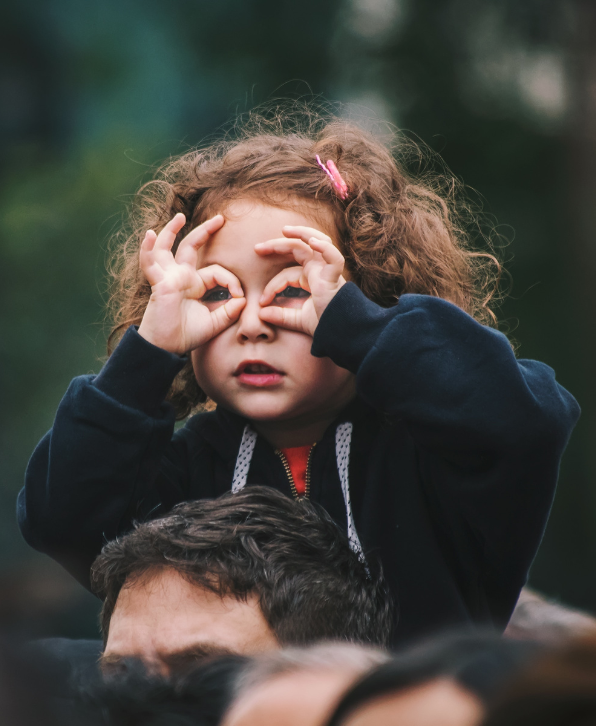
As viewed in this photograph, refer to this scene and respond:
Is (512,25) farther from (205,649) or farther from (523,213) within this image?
(205,649)

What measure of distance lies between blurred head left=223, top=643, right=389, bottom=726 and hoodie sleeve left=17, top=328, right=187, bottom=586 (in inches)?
26.5

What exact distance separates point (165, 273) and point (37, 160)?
2.52m

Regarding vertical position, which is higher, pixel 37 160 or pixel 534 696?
pixel 37 160

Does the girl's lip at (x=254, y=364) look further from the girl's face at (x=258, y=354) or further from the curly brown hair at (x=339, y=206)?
the curly brown hair at (x=339, y=206)

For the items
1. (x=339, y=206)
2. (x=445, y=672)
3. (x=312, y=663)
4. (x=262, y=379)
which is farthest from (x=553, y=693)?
(x=339, y=206)

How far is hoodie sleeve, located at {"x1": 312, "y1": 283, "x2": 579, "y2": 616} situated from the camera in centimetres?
102

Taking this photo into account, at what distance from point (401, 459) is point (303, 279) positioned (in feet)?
1.03

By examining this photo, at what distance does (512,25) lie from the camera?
3.38m

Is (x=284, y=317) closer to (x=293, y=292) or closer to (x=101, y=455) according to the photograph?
(x=293, y=292)

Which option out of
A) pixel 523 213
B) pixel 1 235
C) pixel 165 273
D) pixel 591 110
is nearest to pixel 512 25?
pixel 591 110

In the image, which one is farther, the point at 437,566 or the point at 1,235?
the point at 1,235

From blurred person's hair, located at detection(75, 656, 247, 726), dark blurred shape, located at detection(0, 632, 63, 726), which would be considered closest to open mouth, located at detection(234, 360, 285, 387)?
blurred person's hair, located at detection(75, 656, 247, 726)

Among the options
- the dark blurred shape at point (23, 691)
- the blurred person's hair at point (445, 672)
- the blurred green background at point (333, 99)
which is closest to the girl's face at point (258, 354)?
the dark blurred shape at point (23, 691)

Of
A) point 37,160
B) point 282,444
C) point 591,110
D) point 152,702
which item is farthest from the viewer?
point 37,160
